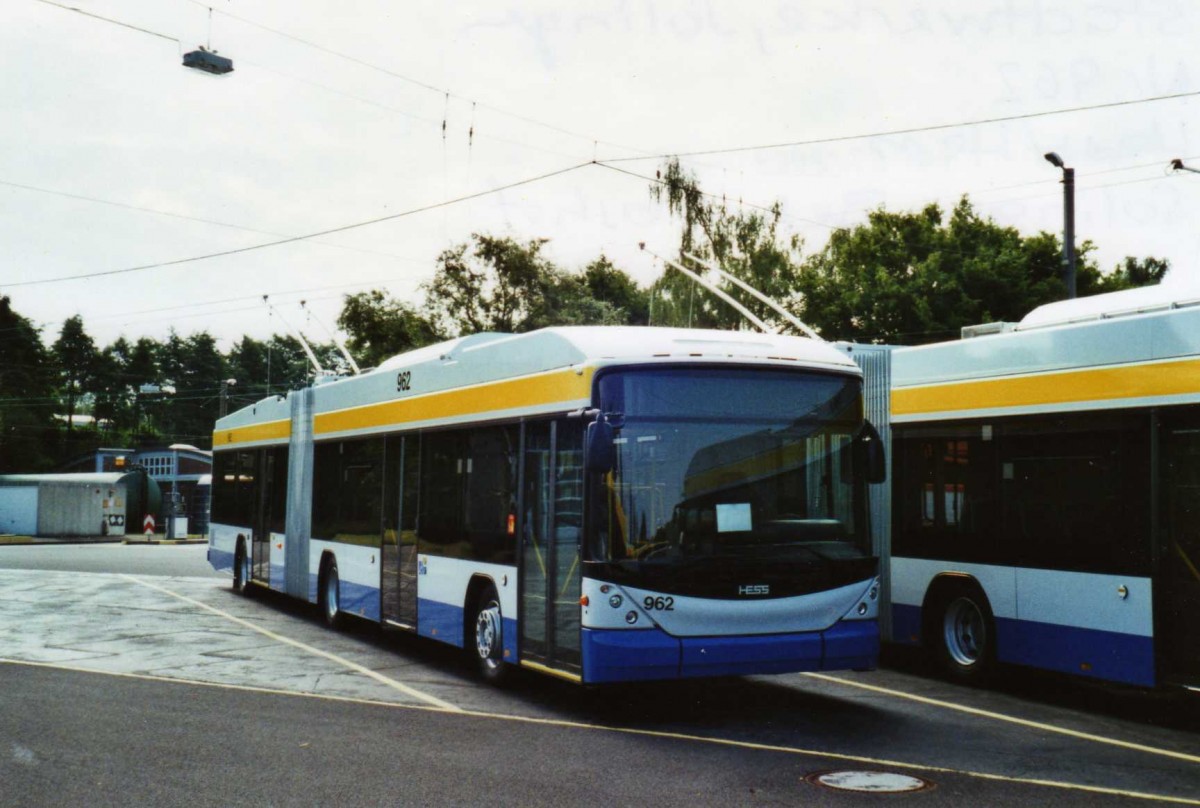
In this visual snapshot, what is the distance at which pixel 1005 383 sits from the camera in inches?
444

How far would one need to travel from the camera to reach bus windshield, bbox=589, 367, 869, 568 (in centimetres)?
938

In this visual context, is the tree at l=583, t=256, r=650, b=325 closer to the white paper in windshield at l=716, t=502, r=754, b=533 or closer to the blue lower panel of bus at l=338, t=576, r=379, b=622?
the blue lower panel of bus at l=338, t=576, r=379, b=622

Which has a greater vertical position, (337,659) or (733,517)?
(733,517)

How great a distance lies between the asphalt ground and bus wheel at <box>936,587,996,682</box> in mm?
208

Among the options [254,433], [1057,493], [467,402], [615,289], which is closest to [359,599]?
[467,402]

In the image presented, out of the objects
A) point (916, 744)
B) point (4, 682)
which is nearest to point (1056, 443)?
point (916, 744)

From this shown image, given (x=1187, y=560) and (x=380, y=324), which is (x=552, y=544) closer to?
(x=1187, y=560)

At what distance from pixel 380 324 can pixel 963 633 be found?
45000 millimetres

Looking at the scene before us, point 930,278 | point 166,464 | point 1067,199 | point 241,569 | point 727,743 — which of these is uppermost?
point 930,278

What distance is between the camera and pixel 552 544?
10234 millimetres

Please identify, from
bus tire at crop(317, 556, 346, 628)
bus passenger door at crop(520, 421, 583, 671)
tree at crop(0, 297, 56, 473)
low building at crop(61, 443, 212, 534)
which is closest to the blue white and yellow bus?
bus passenger door at crop(520, 421, 583, 671)

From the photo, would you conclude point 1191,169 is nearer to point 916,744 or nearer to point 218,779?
point 916,744

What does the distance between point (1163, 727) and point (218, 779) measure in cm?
678

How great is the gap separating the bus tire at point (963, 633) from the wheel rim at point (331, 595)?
794cm
